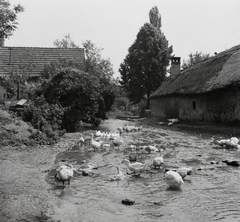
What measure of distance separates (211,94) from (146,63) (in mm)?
22906

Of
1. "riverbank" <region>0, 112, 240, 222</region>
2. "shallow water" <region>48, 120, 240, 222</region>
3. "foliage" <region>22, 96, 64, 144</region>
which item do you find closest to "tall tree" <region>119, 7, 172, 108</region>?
"foliage" <region>22, 96, 64, 144</region>

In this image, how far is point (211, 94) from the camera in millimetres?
21062

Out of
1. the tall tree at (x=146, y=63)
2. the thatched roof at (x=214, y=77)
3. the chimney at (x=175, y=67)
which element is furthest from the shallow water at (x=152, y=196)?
the tall tree at (x=146, y=63)

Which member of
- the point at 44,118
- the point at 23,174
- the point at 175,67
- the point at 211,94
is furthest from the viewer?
the point at 175,67

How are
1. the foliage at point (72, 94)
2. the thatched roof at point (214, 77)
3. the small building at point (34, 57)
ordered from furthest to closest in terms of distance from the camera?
the small building at point (34, 57) < the thatched roof at point (214, 77) < the foliage at point (72, 94)

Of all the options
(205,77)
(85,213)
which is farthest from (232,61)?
(85,213)

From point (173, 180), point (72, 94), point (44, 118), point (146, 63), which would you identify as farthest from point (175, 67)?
point (173, 180)

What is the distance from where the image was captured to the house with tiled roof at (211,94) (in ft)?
62.4

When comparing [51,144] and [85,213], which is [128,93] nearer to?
[51,144]

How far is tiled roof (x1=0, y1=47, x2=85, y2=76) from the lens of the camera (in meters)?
34.4

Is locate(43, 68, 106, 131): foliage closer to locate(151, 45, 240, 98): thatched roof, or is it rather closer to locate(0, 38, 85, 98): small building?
locate(151, 45, 240, 98): thatched roof

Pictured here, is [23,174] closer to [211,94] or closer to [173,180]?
[173,180]

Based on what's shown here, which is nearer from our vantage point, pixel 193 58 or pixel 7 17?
pixel 7 17

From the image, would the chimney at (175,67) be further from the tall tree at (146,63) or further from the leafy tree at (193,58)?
the leafy tree at (193,58)
